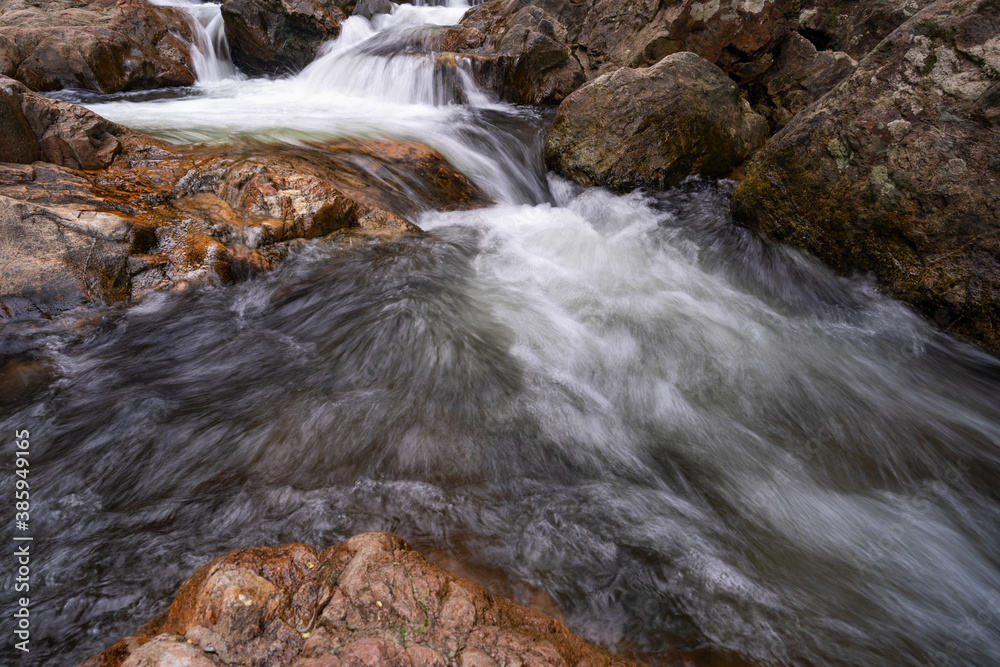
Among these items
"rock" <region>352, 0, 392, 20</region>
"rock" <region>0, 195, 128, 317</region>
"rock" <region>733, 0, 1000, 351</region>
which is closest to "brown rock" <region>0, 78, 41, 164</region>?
"rock" <region>0, 195, 128, 317</region>

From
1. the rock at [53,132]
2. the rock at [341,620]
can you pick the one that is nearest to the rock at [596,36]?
the rock at [53,132]

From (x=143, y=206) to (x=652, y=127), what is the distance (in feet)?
19.3

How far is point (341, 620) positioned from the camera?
5.16ft

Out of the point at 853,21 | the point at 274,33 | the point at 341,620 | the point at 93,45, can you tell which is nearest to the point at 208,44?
the point at 274,33

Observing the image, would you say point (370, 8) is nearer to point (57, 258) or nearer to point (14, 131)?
point (14, 131)

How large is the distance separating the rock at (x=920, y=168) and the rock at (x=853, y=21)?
4.41m

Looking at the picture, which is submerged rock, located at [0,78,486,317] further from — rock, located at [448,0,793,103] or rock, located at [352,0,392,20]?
→ rock, located at [352,0,392,20]

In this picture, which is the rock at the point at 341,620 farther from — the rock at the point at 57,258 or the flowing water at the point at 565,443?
the rock at the point at 57,258

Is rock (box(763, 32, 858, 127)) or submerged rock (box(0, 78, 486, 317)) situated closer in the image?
submerged rock (box(0, 78, 486, 317))

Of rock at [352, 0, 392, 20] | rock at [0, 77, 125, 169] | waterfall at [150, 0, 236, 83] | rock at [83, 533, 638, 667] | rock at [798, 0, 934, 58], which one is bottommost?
rock at [83, 533, 638, 667]

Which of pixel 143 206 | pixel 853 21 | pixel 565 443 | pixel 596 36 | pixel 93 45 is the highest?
pixel 853 21

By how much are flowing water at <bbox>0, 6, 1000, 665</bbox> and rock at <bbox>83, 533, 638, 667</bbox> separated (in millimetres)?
369

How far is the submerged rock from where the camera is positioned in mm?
3475

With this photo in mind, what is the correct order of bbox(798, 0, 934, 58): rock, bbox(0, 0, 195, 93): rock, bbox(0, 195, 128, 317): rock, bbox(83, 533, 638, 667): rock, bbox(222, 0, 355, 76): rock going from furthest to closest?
1. bbox(222, 0, 355, 76): rock
2. bbox(0, 0, 195, 93): rock
3. bbox(798, 0, 934, 58): rock
4. bbox(0, 195, 128, 317): rock
5. bbox(83, 533, 638, 667): rock
